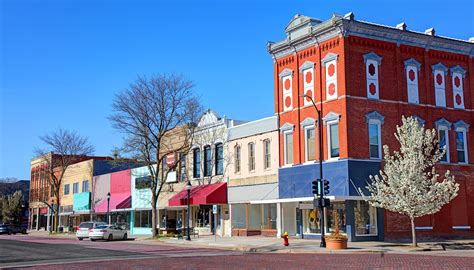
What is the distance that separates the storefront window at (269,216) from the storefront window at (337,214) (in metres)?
6.12

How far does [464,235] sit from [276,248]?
52.5 ft

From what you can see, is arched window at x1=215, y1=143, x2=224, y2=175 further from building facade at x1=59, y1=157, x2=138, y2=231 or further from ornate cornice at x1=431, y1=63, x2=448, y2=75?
building facade at x1=59, y1=157, x2=138, y2=231

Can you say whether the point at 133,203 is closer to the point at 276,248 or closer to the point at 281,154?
the point at 281,154

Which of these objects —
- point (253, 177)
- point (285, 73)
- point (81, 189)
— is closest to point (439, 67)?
point (285, 73)

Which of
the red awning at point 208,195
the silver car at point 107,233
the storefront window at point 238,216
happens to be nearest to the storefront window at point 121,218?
the silver car at point 107,233

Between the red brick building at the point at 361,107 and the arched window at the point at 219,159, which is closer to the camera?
the red brick building at the point at 361,107

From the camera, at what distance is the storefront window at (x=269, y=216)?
1661 inches

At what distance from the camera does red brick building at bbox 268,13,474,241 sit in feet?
116

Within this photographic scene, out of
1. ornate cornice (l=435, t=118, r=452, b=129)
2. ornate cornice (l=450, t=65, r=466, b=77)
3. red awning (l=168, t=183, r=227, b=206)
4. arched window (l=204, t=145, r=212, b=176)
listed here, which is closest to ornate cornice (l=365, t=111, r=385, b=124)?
ornate cornice (l=435, t=118, r=452, b=129)

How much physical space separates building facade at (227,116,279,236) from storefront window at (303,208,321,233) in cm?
261

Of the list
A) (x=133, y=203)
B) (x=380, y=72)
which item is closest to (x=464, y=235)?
(x=380, y=72)

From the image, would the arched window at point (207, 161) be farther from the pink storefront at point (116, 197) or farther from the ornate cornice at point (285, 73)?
the pink storefront at point (116, 197)

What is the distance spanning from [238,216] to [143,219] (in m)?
18.0

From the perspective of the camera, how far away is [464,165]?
130 ft
